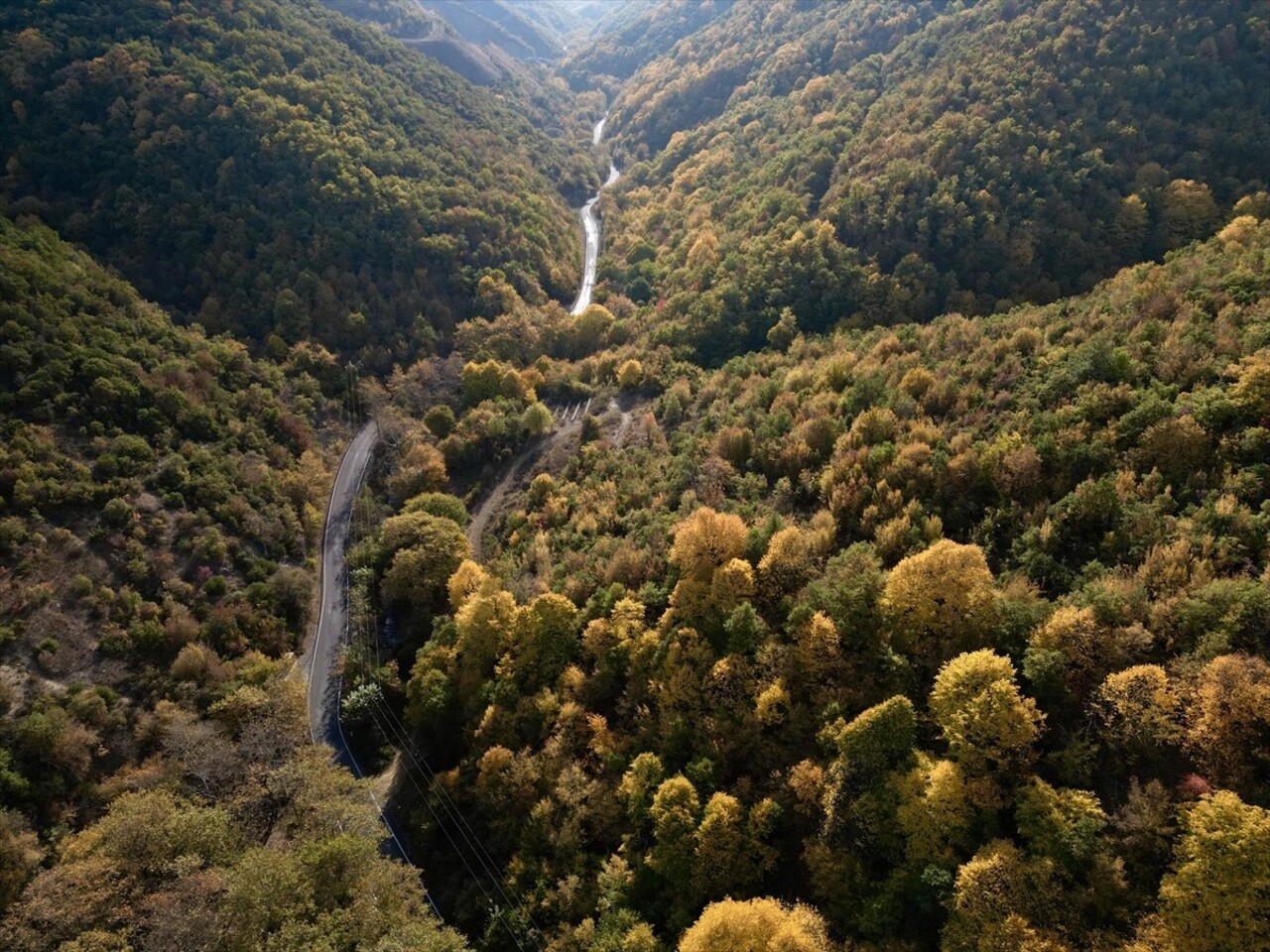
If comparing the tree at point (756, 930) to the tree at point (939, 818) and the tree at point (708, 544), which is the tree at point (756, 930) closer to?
the tree at point (939, 818)

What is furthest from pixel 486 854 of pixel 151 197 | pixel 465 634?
pixel 151 197

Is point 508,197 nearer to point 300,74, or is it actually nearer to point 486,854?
point 300,74

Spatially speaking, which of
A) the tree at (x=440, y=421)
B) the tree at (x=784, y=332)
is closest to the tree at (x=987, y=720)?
the tree at (x=784, y=332)

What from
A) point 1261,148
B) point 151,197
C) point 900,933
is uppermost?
→ point 1261,148

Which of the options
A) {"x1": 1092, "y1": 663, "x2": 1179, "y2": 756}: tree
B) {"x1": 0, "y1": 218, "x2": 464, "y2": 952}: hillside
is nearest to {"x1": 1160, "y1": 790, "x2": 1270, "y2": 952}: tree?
{"x1": 1092, "y1": 663, "x2": 1179, "y2": 756}: tree

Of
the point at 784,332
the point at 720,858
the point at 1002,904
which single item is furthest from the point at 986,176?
the point at 720,858

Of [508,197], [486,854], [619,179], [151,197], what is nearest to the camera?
[486,854]

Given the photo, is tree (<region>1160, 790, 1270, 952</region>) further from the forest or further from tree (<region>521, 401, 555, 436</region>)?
tree (<region>521, 401, 555, 436</region>)
